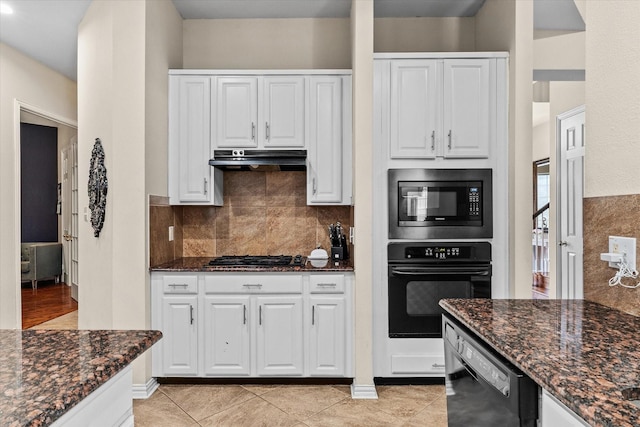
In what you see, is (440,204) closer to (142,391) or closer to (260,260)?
(260,260)

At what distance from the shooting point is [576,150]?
14.4ft

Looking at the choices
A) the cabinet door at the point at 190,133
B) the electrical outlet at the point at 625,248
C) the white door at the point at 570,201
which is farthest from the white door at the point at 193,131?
the white door at the point at 570,201

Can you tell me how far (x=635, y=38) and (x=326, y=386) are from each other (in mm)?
2617

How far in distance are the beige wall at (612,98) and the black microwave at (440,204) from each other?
4.01 feet

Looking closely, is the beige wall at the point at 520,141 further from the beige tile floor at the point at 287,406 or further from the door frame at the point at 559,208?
the door frame at the point at 559,208

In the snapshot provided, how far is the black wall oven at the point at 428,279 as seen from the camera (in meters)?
2.91

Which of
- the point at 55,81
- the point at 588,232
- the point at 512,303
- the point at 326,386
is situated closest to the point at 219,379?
the point at 326,386

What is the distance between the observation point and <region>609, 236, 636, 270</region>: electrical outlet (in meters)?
1.41

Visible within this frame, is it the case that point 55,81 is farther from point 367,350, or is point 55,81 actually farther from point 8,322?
point 367,350

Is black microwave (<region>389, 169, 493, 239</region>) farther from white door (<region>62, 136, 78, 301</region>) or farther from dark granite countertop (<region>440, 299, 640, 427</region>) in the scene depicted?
white door (<region>62, 136, 78, 301</region>)

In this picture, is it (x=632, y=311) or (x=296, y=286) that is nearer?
(x=632, y=311)

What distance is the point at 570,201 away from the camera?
4492 mm

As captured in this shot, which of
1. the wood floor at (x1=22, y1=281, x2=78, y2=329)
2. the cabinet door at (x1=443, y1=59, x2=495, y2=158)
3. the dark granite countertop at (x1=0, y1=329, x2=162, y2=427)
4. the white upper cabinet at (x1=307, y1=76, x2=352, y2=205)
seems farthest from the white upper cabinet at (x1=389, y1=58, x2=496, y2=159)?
the wood floor at (x1=22, y1=281, x2=78, y2=329)

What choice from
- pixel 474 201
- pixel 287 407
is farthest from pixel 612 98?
pixel 287 407
